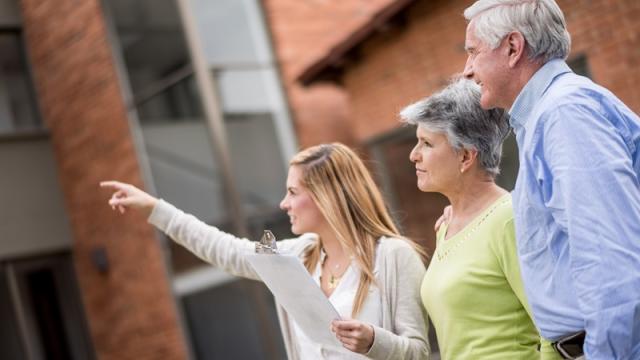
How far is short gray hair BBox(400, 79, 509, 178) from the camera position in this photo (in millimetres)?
2457

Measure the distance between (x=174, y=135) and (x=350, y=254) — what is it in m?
6.67

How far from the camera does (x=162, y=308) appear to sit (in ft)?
31.9

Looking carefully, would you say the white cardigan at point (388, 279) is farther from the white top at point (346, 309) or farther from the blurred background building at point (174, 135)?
the blurred background building at point (174, 135)

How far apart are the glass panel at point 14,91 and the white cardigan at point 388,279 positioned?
8024mm

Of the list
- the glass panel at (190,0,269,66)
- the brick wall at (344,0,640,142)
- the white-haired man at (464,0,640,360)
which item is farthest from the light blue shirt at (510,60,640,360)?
the glass panel at (190,0,269,66)

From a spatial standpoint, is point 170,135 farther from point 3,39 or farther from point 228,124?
point 3,39

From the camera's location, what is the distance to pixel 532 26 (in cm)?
192

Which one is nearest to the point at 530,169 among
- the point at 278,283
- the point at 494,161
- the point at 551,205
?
the point at 551,205

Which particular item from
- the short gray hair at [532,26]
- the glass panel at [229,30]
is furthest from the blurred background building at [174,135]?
the short gray hair at [532,26]

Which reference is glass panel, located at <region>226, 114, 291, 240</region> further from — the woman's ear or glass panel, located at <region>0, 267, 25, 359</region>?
the woman's ear

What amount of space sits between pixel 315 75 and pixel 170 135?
6.23 feet

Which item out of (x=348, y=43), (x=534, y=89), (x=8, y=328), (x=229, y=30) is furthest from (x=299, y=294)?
(x=8, y=328)

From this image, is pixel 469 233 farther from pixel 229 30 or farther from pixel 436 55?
pixel 229 30

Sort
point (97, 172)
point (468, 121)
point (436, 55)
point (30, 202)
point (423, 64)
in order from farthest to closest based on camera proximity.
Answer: point (30, 202) → point (97, 172) → point (423, 64) → point (436, 55) → point (468, 121)
